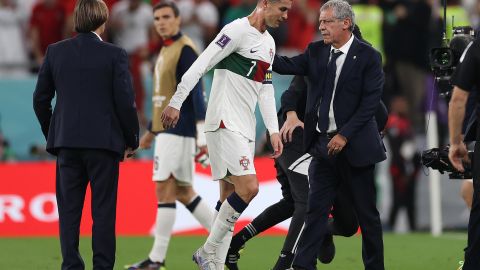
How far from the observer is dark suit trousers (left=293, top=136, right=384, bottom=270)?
9125 mm

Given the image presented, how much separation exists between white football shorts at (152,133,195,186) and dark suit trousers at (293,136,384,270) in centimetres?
251

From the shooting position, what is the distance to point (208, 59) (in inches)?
373

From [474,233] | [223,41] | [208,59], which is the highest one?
[223,41]

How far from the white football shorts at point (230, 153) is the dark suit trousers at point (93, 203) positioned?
3.88 ft

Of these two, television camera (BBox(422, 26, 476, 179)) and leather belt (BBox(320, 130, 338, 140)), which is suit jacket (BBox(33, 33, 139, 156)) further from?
television camera (BBox(422, 26, 476, 179))

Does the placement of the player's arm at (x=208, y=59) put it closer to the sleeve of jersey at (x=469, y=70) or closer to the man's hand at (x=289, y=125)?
the man's hand at (x=289, y=125)

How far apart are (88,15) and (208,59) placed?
115 cm

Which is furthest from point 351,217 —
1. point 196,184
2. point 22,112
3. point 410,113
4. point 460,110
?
point 410,113

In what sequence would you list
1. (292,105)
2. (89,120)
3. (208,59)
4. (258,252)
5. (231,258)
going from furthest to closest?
(258,252) < (231,258) < (292,105) < (208,59) < (89,120)

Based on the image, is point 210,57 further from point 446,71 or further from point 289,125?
point 446,71

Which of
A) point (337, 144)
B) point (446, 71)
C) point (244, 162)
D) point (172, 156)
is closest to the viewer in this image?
point (337, 144)

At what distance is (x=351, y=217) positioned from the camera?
33.0ft

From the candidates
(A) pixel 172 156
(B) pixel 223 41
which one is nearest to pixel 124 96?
(B) pixel 223 41

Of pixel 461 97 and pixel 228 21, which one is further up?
pixel 461 97
